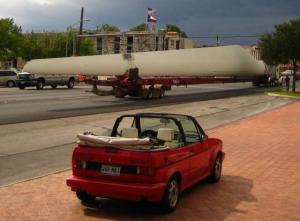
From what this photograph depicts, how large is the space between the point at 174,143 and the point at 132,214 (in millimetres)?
1325

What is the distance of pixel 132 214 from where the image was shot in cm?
779

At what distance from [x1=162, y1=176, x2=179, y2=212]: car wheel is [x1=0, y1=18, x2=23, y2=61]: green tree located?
228 ft

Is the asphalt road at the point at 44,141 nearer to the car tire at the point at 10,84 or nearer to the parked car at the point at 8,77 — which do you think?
the parked car at the point at 8,77

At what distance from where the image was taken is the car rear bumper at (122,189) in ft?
24.0

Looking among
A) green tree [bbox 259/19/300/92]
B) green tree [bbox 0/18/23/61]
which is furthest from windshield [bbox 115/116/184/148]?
green tree [bbox 0/18/23/61]

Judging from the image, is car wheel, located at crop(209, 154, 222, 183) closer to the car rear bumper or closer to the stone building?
the car rear bumper

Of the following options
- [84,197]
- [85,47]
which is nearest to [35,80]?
[84,197]

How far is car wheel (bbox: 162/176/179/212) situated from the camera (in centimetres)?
762

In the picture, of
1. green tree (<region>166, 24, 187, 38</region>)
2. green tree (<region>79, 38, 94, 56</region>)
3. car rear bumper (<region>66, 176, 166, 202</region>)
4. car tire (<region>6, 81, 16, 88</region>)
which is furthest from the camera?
green tree (<region>166, 24, 187, 38</region>)

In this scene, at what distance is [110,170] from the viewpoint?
25.0 ft

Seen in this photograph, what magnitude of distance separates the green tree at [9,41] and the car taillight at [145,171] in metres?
69.7

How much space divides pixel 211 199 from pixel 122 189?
6.32 feet

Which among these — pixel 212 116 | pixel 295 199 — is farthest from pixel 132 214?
pixel 212 116

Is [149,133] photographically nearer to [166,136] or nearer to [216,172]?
[166,136]
